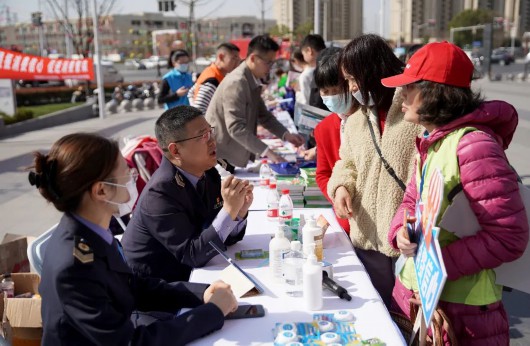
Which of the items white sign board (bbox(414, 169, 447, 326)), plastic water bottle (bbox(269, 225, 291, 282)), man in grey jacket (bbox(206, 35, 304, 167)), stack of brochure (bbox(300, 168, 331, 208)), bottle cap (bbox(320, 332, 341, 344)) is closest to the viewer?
white sign board (bbox(414, 169, 447, 326))

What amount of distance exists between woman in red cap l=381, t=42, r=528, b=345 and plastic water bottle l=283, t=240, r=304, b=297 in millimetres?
405

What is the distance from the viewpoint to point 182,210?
222 cm

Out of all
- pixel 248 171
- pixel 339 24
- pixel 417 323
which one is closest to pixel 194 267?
pixel 417 323

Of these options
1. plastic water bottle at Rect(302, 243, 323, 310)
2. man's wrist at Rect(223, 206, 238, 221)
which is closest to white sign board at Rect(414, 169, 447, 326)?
plastic water bottle at Rect(302, 243, 323, 310)

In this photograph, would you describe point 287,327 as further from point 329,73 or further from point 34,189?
point 34,189

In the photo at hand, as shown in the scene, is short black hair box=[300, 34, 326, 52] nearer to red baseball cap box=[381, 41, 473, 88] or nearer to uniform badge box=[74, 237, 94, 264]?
red baseball cap box=[381, 41, 473, 88]

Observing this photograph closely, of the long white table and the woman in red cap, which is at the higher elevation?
the woman in red cap

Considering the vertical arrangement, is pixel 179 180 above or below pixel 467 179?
below

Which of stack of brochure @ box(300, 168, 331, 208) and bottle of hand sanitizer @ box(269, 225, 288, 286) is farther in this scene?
stack of brochure @ box(300, 168, 331, 208)

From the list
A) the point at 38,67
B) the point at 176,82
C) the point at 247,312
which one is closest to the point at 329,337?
the point at 247,312

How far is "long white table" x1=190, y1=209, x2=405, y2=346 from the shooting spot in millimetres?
1628

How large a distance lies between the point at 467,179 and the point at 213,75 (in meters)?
3.84

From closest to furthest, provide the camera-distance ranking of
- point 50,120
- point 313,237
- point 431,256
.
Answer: point 431,256
point 313,237
point 50,120

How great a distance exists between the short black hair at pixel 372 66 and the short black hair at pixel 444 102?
0.60 metres
